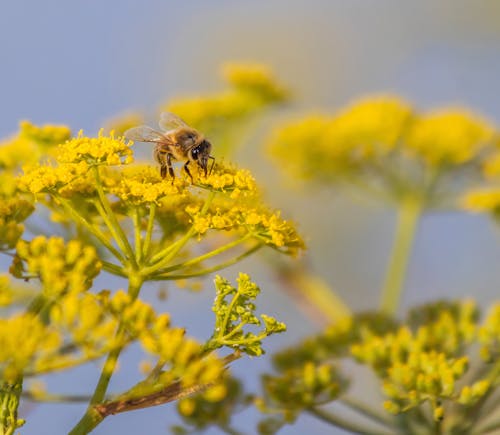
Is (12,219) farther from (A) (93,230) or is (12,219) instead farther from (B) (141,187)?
(B) (141,187)

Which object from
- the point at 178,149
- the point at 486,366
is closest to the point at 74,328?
the point at 178,149

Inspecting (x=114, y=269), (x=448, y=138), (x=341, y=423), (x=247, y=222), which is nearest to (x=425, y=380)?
(x=341, y=423)

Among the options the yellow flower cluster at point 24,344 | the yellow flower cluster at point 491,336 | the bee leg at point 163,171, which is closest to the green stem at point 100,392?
the yellow flower cluster at point 24,344

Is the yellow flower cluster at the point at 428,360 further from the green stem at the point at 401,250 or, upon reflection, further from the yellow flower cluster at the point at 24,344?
the yellow flower cluster at the point at 24,344

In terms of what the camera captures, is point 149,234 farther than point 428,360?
No

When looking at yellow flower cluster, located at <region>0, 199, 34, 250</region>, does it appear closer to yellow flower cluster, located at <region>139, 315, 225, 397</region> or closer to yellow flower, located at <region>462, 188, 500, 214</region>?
yellow flower cluster, located at <region>139, 315, 225, 397</region>

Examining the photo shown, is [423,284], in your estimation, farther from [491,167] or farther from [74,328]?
[74,328]

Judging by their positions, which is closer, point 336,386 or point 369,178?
point 336,386
